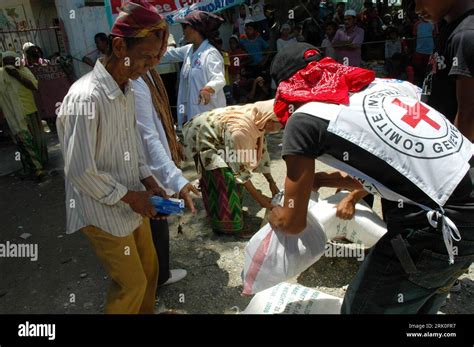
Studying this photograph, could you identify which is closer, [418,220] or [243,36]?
[418,220]

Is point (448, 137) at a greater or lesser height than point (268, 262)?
greater

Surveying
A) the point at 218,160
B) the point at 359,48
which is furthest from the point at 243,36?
the point at 218,160

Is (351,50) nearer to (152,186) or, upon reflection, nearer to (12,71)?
(12,71)

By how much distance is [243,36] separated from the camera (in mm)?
8500

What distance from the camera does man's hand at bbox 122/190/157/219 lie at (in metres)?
1.83

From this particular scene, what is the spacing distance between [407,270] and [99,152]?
1.33 metres

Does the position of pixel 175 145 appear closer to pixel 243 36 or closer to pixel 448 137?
pixel 448 137

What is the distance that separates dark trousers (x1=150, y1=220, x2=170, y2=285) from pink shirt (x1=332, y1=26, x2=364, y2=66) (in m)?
5.72

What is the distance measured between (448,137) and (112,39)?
1375mm

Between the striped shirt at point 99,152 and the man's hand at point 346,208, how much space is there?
1169 mm

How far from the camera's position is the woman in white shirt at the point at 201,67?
370cm

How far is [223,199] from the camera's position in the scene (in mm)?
3303
